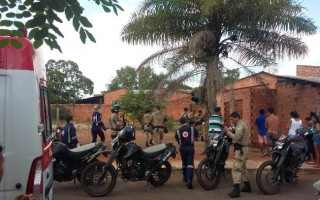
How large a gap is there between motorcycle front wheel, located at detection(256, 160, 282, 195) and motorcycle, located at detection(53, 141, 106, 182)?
120 inches

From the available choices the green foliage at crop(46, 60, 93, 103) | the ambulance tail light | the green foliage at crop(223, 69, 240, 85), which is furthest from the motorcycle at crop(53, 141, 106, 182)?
the green foliage at crop(46, 60, 93, 103)

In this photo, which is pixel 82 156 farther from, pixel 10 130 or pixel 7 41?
pixel 7 41

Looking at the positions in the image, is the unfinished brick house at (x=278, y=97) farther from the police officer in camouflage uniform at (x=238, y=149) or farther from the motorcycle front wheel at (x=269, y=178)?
the motorcycle front wheel at (x=269, y=178)

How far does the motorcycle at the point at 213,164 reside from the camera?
24.1 ft

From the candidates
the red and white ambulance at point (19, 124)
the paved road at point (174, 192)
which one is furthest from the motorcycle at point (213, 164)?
the red and white ambulance at point (19, 124)

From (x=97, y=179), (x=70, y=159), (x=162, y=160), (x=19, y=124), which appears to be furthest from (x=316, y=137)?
(x=19, y=124)

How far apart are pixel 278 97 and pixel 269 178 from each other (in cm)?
732

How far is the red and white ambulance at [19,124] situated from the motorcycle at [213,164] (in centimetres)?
412

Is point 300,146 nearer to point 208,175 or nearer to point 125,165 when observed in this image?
point 208,175

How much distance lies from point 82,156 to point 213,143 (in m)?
2.60

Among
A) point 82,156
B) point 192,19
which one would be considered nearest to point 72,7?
point 82,156

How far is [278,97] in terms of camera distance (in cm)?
1388

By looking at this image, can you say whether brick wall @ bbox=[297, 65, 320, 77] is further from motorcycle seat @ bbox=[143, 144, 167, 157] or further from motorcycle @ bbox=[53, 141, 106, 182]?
motorcycle @ bbox=[53, 141, 106, 182]

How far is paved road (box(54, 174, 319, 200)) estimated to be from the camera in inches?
271
